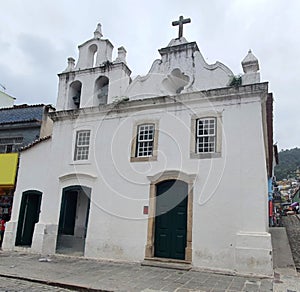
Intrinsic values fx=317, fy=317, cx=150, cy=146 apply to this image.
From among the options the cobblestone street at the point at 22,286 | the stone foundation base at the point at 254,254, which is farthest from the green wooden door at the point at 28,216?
the stone foundation base at the point at 254,254

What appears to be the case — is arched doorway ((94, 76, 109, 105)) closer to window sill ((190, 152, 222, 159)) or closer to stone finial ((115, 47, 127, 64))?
stone finial ((115, 47, 127, 64))

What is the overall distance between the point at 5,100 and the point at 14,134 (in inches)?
217

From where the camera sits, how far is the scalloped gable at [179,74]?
1132 cm

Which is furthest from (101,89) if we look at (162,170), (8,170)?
(8,170)

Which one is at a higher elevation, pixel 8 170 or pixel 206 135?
pixel 206 135

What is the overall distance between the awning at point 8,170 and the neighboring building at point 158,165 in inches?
33.1

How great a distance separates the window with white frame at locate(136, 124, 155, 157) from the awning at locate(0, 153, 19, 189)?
21.1 feet

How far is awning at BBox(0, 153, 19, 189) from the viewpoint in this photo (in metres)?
14.6

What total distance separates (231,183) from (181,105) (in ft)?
10.8

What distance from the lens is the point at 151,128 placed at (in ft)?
38.4

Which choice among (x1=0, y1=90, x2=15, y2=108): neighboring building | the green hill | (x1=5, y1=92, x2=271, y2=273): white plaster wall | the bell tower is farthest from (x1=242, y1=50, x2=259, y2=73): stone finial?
the green hill

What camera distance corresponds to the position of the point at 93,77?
13.6m

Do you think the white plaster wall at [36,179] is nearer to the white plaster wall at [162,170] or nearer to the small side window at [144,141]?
the white plaster wall at [162,170]

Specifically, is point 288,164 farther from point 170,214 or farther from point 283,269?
point 170,214
